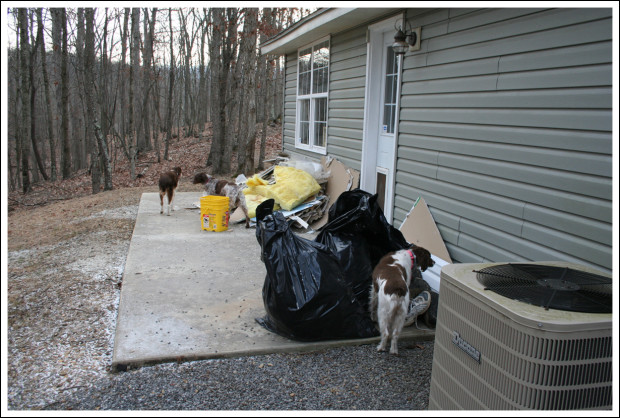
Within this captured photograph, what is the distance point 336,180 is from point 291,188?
772 millimetres

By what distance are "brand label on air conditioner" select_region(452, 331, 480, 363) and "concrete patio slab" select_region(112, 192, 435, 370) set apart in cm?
145

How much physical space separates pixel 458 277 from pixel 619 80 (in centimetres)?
112

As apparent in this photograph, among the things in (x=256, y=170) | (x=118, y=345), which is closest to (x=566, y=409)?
(x=118, y=345)

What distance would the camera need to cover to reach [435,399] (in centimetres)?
252

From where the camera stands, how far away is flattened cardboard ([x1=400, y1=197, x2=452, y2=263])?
A: 4.85 metres

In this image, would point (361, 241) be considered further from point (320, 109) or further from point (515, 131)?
point (320, 109)

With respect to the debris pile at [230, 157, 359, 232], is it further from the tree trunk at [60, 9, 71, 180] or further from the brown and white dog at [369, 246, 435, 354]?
the tree trunk at [60, 9, 71, 180]

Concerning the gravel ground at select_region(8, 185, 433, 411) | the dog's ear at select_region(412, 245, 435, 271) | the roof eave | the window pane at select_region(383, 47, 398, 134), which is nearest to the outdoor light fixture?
the roof eave

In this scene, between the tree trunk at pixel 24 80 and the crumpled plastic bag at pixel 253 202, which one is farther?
the tree trunk at pixel 24 80

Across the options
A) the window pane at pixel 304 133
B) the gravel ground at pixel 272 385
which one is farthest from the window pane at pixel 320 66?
the gravel ground at pixel 272 385

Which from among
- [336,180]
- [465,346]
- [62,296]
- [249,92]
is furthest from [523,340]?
[249,92]

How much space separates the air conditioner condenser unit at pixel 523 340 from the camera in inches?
73.2

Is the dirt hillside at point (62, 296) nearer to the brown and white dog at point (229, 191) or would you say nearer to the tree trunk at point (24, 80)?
the brown and white dog at point (229, 191)

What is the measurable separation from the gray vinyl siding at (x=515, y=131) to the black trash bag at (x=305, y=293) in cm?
149
